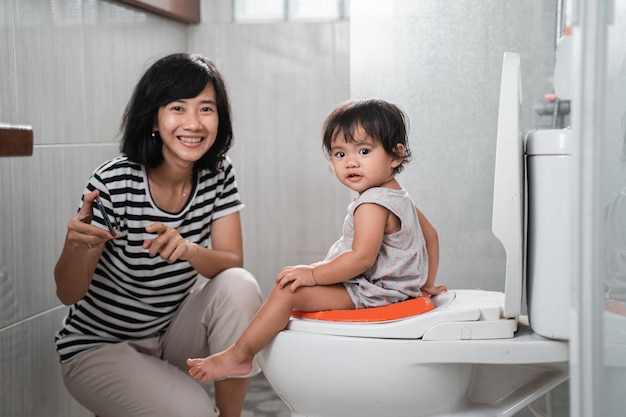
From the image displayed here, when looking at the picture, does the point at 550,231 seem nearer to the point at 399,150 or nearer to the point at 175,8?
the point at 399,150

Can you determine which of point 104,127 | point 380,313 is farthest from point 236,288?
point 104,127

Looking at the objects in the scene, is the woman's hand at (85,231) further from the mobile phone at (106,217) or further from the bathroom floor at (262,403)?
the bathroom floor at (262,403)

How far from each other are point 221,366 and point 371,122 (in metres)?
0.52

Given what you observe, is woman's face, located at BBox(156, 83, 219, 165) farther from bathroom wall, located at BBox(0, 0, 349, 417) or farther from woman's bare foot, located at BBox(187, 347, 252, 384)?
woman's bare foot, located at BBox(187, 347, 252, 384)

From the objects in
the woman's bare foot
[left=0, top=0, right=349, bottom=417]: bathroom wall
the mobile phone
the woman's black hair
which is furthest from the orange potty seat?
[left=0, top=0, right=349, bottom=417]: bathroom wall

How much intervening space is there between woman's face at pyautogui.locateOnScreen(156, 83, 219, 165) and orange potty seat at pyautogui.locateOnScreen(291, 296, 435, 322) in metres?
0.49

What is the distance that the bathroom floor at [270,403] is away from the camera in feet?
6.05

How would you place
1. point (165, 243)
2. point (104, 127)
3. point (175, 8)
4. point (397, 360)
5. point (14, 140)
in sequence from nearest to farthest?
point (14, 140) → point (397, 360) → point (165, 243) → point (104, 127) → point (175, 8)

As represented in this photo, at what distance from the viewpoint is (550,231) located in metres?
1.32

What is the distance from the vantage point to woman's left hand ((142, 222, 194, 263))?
1.51m

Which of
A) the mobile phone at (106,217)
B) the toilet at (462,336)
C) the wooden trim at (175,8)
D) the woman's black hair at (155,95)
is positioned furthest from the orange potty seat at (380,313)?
the wooden trim at (175,8)

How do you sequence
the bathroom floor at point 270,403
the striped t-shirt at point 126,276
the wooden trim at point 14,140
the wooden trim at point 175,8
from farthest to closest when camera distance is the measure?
the wooden trim at point 175,8, the bathroom floor at point 270,403, the striped t-shirt at point 126,276, the wooden trim at point 14,140

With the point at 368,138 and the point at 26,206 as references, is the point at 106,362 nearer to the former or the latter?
the point at 26,206

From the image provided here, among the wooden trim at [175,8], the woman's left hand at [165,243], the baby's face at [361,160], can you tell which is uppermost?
the wooden trim at [175,8]
